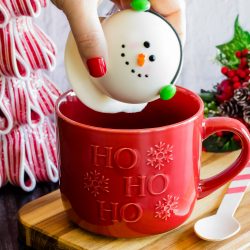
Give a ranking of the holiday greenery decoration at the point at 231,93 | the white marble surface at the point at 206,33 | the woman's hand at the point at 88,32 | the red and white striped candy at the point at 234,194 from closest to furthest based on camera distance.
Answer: the woman's hand at the point at 88,32 < the red and white striped candy at the point at 234,194 < the holiday greenery decoration at the point at 231,93 < the white marble surface at the point at 206,33

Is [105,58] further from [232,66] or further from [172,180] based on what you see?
[232,66]

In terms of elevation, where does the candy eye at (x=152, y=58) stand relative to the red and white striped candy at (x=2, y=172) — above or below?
above

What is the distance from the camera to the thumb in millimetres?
462

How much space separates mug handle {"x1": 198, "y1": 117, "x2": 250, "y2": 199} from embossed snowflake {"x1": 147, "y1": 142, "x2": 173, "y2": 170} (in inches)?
2.1

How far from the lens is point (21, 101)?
65cm

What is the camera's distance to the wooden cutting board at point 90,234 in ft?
1.77

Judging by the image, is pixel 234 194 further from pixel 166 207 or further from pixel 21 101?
pixel 21 101

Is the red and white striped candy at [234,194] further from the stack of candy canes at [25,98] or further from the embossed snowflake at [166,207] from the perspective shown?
the stack of candy canes at [25,98]

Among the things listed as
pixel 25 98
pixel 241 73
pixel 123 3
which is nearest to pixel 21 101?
pixel 25 98

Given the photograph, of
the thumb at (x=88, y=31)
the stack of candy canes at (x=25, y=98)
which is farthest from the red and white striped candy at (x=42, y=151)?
the thumb at (x=88, y=31)

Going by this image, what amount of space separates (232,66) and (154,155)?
317 mm

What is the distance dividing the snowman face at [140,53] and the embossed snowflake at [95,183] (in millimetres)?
74

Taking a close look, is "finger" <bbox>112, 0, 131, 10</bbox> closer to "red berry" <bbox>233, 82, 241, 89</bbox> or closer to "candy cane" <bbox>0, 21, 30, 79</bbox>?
"candy cane" <bbox>0, 21, 30, 79</bbox>

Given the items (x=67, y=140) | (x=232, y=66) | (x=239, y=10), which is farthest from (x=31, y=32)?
(x=239, y=10)
